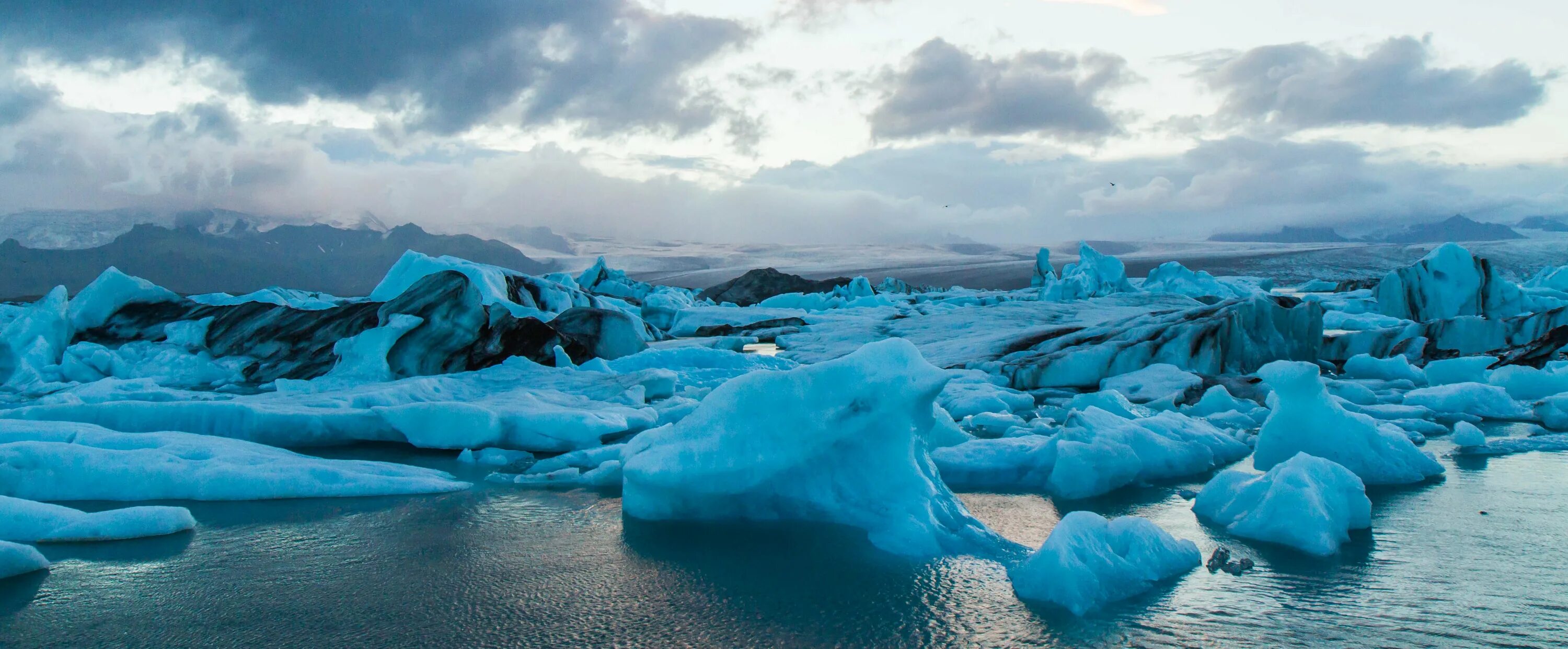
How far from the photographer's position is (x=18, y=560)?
4.59 m

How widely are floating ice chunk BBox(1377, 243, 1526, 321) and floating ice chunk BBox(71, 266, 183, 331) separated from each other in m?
22.9

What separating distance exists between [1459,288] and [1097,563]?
18658mm

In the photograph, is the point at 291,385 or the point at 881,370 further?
the point at 291,385

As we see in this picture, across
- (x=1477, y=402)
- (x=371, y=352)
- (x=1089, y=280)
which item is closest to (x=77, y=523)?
(x=371, y=352)

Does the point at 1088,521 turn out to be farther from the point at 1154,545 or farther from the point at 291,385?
the point at 291,385

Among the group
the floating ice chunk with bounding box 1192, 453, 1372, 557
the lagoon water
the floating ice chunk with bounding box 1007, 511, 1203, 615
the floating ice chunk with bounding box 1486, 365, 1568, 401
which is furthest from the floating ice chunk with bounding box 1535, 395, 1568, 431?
the floating ice chunk with bounding box 1007, 511, 1203, 615

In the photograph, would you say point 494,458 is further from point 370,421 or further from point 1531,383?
point 1531,383

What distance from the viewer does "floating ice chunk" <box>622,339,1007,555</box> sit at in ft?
16.8

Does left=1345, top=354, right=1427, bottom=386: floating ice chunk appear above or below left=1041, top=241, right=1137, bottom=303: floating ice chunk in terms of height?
below

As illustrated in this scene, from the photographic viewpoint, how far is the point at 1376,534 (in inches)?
211

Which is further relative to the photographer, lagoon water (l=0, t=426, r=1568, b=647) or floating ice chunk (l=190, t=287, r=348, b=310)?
floating ice chunk (l=190, t=287, r=348, b=310)

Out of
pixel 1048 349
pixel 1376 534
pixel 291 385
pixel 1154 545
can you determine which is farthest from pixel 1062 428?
pixel 291 385

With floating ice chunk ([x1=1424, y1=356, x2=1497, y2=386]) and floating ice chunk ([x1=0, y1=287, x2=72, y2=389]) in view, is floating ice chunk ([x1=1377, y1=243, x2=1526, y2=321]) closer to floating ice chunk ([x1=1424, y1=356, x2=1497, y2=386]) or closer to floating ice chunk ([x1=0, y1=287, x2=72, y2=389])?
floating ice chunk ([x1=1424, y1=356, x2=1497, y2=386])

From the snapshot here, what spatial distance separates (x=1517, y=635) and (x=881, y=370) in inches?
115
